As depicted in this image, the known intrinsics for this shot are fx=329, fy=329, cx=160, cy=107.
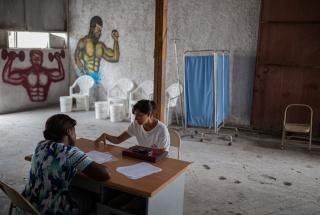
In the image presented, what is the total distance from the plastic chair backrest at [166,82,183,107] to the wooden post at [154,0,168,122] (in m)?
2.12

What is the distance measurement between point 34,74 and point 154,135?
5945mm

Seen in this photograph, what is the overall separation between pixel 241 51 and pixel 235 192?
11.4 ft

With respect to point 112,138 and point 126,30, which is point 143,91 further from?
point 112,138

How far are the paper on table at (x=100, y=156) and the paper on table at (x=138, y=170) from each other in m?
0.22

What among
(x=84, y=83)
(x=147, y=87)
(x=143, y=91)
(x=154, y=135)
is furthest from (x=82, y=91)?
(x=154, y=135)

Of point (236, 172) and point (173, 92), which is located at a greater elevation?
point (173, 92)

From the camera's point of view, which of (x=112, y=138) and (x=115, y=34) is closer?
(x=112, y=138)

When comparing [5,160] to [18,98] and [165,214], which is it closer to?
[165,214]

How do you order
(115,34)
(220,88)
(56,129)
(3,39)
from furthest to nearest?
(115,34) < (3,39) < (220,88) < (56,129)

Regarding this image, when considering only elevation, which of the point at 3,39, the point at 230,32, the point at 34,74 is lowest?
the point at 34,74

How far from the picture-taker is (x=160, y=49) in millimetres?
4074

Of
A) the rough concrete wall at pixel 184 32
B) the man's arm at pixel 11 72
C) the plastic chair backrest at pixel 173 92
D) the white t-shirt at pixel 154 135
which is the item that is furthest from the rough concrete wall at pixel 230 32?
the white t-shirt at pixel 154 135

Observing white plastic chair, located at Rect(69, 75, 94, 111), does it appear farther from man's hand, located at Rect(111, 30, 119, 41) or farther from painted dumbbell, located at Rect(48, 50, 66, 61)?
man's hand, located at Rect(111, 30, 119, 41)

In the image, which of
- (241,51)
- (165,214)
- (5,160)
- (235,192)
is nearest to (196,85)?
(241,51)
